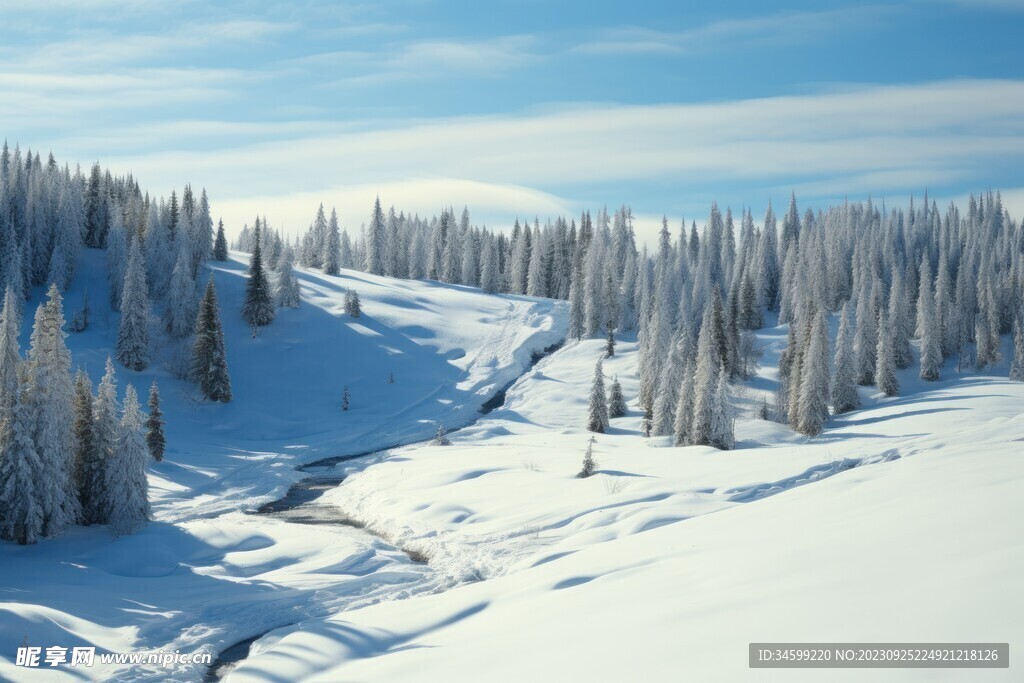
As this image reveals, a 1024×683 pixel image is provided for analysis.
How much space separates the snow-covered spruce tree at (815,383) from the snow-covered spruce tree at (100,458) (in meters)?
46.3

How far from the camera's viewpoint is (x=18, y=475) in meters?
28.6

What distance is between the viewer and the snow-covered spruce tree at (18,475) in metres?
28.4

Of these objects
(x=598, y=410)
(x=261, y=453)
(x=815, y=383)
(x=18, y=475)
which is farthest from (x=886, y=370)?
(x=18, y=475)

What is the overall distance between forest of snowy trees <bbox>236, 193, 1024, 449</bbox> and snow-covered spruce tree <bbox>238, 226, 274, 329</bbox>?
672 cm

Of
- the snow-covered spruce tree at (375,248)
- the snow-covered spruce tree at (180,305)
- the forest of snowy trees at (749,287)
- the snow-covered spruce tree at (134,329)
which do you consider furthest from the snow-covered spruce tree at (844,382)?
the snow-covered spruce tree at (375,248)

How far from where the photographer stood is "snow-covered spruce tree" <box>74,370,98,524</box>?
3192 centimetres

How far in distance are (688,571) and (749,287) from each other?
93.2 m

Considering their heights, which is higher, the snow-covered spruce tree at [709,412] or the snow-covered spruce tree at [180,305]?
the snow-covered spruce tree at [180,305]

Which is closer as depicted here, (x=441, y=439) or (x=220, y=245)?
(x=441, y=439)

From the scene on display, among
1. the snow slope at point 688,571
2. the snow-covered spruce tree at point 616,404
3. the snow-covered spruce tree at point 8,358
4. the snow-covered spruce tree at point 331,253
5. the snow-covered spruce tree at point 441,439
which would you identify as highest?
the snow-covered spruce tree at point 331,253

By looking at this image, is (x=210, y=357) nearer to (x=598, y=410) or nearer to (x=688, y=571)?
(x=598, y=410)

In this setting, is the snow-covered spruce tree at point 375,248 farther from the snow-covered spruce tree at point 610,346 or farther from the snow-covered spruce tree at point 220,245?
the snow-covered spruce tree at point 610,346

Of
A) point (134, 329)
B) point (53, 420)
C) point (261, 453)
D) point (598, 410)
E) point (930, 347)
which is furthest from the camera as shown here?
point (930, 347)

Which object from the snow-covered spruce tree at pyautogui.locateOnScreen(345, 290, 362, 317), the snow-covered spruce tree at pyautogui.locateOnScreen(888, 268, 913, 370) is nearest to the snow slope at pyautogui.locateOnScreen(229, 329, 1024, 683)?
the snow-covered spruce tree at pyautogui.locateOnScreen(888, 268, 913, 370)
